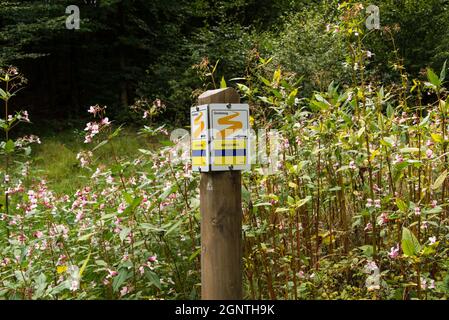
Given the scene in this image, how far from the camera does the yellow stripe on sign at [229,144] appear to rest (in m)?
1.68

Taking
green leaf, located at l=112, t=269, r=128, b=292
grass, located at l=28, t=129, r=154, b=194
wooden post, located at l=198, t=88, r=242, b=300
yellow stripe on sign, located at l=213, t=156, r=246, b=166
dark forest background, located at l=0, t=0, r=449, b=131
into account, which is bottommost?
green leaf, located at l=112, t=269, r=128, b=292

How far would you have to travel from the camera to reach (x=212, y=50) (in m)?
13.2

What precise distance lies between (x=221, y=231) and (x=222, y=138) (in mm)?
304

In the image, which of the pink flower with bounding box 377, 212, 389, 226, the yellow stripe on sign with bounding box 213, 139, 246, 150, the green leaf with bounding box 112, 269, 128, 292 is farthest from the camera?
the pink flower with bounding box 377, 212, 389, 226

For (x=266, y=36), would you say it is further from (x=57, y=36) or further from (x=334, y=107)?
(x=334, y=107)

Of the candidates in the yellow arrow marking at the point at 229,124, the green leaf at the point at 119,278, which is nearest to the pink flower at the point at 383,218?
the yellow arrow marking at the point at 229,124

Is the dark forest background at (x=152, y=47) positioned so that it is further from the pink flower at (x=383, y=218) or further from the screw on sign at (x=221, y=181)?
the screw on sign at (x=221, y=181)

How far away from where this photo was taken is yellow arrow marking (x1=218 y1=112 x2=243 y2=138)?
1.69m

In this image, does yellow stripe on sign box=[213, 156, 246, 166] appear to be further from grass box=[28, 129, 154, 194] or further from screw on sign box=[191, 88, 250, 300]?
grass box=[28, 129, 154, 194]

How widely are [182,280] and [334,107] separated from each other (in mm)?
1161

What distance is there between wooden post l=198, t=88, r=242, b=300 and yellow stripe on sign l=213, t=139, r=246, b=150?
9cm

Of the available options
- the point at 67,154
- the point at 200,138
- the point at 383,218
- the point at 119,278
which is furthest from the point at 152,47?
the point at 200,138

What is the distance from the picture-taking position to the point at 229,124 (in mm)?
1704

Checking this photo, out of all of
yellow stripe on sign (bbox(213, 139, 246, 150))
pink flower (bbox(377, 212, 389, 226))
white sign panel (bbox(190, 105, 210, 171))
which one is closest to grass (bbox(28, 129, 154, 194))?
pink flower (bbox(377, 212, 389, 226))
